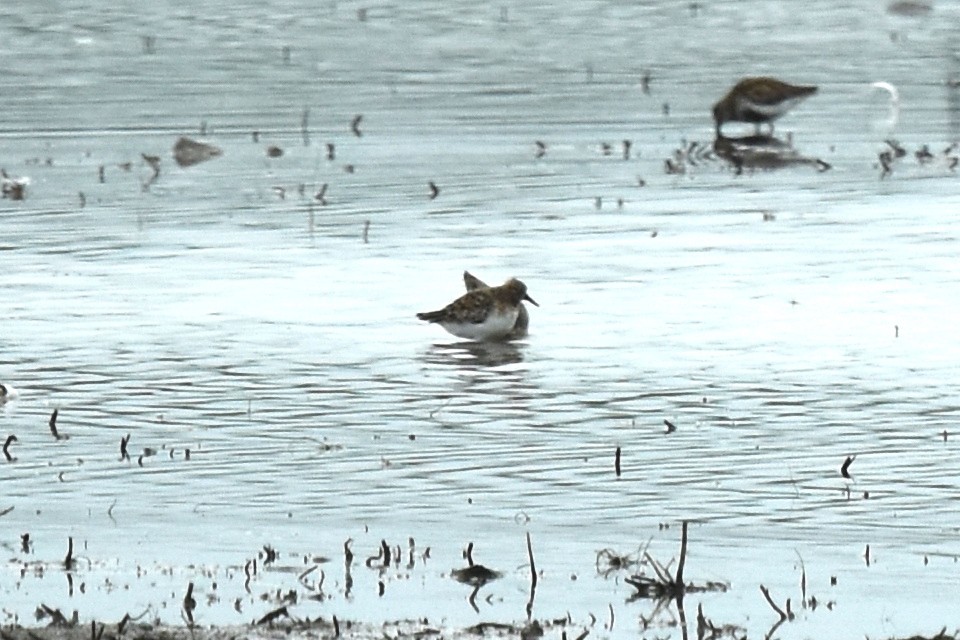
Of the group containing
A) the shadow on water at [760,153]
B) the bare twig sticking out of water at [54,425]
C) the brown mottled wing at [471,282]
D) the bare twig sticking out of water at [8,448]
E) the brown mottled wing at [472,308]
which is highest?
the shadow on water at [760,153]

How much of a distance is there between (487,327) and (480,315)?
100 millimetres

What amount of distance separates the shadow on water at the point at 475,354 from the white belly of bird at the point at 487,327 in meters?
0.07

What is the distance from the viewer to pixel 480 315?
14922 mm

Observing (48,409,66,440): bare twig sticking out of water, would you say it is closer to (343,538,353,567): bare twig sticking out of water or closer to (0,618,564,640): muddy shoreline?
(343,538,353,567): bare twig sticking out of water

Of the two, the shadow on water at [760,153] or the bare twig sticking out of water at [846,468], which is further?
the shadow on water at [760,153]

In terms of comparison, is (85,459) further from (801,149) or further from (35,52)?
(35,52)

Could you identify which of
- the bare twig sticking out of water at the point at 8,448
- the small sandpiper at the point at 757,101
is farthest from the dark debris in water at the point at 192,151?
the bare twig sticking out of water at the point at 8,448

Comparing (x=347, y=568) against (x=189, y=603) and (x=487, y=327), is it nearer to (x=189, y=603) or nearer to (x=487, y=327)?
(x=189, y=603)

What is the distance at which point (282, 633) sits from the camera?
8391 mm

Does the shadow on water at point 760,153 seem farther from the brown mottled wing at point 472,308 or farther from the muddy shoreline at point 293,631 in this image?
the muddy shoreline at point 293,631

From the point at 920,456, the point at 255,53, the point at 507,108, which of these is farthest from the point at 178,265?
the point at 255,53

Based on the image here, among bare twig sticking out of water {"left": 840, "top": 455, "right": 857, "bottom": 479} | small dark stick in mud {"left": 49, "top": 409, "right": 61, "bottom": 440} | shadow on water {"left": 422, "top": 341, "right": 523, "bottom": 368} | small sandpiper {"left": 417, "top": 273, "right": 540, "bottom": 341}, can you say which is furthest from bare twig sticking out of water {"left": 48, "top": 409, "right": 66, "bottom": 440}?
bare twig sticking out of water {"left": 840, "top": 455, "right": 857, "bottom": 479}

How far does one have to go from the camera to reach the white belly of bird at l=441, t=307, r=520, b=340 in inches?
588

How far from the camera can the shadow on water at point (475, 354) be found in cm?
1450
